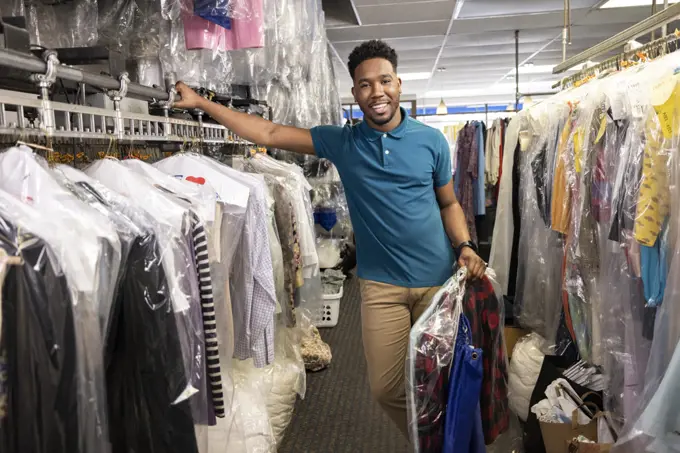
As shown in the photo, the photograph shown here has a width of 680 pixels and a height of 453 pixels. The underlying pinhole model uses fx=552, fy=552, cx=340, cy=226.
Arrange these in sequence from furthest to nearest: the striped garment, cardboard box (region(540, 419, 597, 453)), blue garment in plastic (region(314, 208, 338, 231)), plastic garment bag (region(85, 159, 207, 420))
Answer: blue garment in plastic (region(314, 208, 338, 231)), cardboard box (region(540, 419, 597, 453)), the striped garment, plastic garment bag (region(85, 159, 207, 420))

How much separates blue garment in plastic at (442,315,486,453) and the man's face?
91 centimetres

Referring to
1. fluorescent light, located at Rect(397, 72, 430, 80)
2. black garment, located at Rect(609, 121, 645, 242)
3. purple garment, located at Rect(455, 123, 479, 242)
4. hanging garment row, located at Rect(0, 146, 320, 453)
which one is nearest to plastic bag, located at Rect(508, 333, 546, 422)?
black garment, located at Rect(609, 121, 645, 242)

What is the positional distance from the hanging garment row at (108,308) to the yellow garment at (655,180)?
50.1 inches

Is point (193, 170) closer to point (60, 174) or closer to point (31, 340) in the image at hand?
point (60, 174)

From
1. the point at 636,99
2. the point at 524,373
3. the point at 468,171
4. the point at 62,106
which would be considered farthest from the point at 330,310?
the point at 62,106

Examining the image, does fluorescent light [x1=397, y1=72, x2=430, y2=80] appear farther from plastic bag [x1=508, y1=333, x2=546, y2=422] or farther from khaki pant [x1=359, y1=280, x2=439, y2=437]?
khaki pant [x1=359, y1=280, x2=439, y2=437]

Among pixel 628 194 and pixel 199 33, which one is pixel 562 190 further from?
pixel 199 33

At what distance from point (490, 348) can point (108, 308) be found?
125 cm

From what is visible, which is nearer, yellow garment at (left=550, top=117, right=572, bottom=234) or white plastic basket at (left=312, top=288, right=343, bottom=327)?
yellow garment at (left=550, top=117, right=572, bottom=234)

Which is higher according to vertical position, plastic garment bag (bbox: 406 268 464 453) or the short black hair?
the short black hair

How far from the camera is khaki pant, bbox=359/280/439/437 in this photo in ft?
6.97

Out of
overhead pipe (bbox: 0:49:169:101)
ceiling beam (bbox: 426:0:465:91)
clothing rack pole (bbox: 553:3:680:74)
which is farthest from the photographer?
ceiling beam (bbox: 426:0:465:91)

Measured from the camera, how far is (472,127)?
520 centimetres

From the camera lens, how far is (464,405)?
1.60 metres
